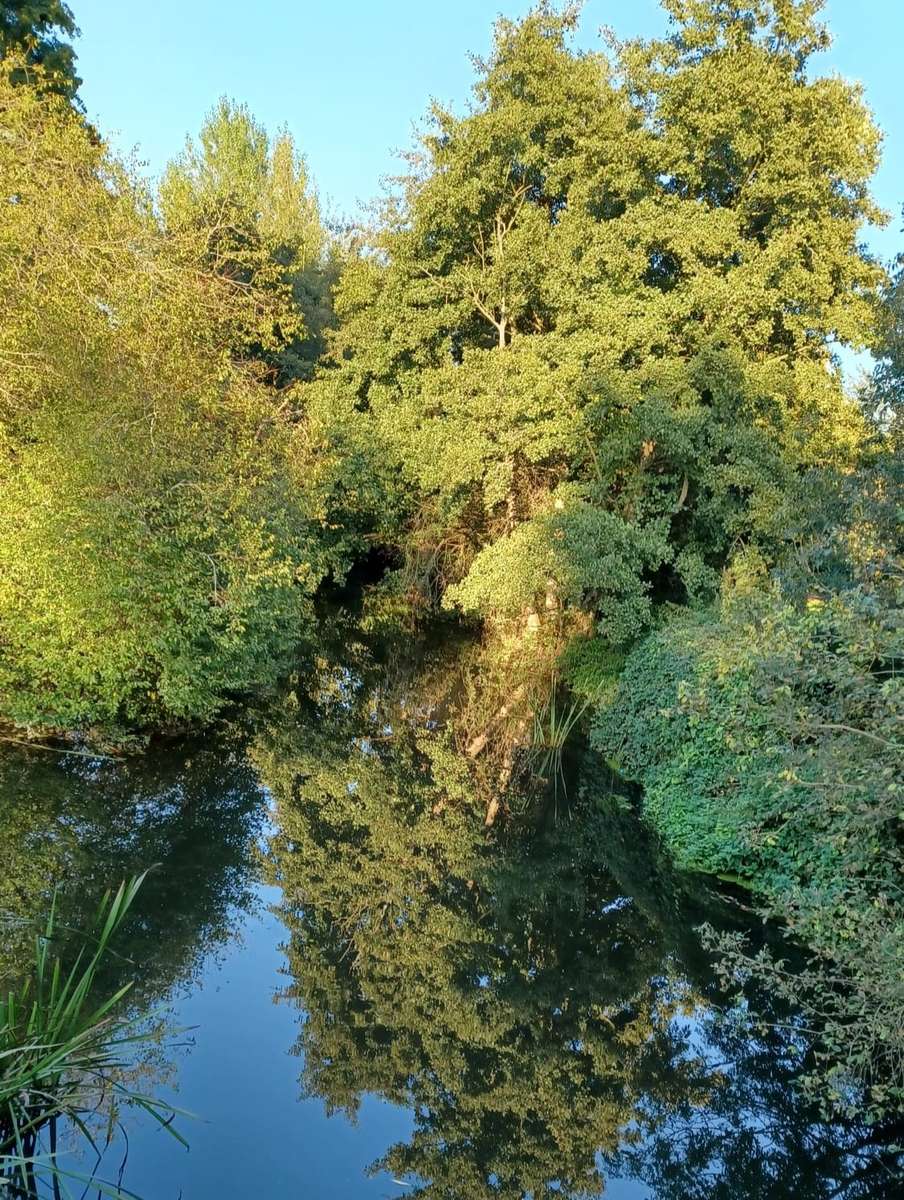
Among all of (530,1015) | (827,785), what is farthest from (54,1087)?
(827,785)

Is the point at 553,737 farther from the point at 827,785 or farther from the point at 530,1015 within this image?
the point at 827,785

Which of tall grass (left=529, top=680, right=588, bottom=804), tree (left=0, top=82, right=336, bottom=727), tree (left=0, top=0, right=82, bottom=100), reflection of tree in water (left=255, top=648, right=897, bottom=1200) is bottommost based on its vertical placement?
reflection of tree in water (left=255, top=648, right=897, bottom=1200)

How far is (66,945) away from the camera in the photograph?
7.64 meters

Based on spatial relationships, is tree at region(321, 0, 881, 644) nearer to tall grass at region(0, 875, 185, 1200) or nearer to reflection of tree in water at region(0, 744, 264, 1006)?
reflection of tree in water at region(0, 744, 264, 1006)

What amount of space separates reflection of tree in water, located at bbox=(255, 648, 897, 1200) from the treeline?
34.0 inches

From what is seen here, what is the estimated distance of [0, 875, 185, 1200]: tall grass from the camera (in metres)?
4.41

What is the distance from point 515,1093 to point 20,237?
10823 millimetres

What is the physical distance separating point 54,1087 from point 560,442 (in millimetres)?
14442

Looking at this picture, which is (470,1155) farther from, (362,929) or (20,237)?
(20,237)

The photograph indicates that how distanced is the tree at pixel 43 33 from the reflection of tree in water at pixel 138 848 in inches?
537

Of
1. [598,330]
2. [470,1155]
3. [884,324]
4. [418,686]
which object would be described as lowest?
[470,1155]

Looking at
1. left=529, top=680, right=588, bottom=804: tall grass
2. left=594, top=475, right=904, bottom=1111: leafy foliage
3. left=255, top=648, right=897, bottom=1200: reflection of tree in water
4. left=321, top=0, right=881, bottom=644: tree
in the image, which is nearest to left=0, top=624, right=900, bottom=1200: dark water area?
left=255, top=648, right=897, bottom=1200: reflection of tree in water

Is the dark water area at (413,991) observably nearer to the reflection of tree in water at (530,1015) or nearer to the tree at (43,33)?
the reflection of tree in water at (530,1015)

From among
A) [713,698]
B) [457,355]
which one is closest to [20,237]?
[713,698]
